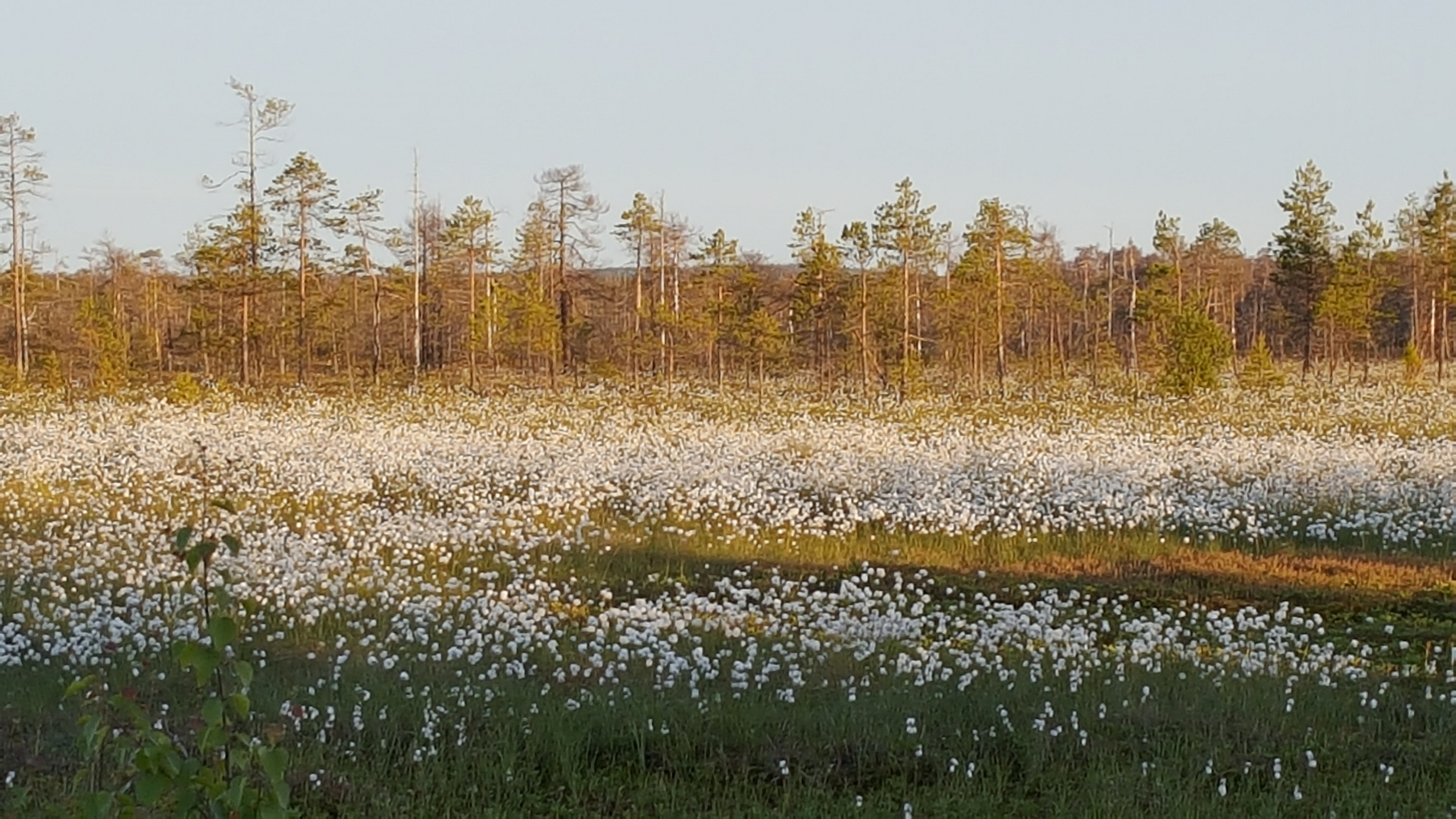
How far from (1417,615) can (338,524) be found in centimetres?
1047

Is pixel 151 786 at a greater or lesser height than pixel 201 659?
lesser

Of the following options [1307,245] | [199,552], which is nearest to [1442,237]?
[1307,245]

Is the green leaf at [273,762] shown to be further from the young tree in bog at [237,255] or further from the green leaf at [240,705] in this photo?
the young tree in bog at [237,255]

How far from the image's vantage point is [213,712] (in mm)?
3334

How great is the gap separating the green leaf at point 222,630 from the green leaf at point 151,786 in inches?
15.3

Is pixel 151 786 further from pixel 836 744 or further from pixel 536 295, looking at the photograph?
pixel 536 295

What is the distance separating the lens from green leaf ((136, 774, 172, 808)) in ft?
10.6

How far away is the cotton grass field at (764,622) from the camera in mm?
6223

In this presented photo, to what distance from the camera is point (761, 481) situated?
16906 mm

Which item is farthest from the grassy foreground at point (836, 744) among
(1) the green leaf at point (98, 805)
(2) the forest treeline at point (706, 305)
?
(2) the forest treeline at point (706, 305)

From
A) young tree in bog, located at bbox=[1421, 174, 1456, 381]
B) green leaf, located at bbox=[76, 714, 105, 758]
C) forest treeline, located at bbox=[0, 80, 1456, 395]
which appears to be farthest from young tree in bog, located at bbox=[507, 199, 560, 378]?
green leaf, located at bbox=[76, 714, 105, 758]

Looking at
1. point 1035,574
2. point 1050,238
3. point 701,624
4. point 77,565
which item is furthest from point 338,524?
point 1050,238

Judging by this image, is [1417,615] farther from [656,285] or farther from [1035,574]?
[656,285]

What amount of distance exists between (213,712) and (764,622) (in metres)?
6.62
